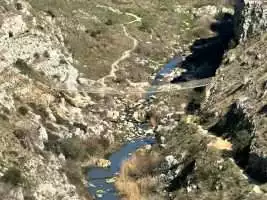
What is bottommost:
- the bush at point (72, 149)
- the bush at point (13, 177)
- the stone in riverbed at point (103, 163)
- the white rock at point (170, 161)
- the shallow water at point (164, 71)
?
the bush at point (13, 177)

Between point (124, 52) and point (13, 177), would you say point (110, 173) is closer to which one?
point (13, 177)

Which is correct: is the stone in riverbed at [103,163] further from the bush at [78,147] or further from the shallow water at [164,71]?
the shallow water at [164,71]

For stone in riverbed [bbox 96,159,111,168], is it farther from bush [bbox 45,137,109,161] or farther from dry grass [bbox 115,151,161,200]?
dry grass [bbox 115,151,161,200]

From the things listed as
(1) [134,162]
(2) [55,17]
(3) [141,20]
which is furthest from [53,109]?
(3) [141,20]

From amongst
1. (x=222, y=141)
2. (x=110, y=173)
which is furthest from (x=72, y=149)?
(x=222, y=141)

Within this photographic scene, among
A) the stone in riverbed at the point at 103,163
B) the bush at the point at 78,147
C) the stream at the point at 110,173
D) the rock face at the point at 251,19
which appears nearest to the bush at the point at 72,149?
the bush at the point at 78,147

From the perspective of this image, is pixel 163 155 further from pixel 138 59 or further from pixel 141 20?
pixel 141 20
